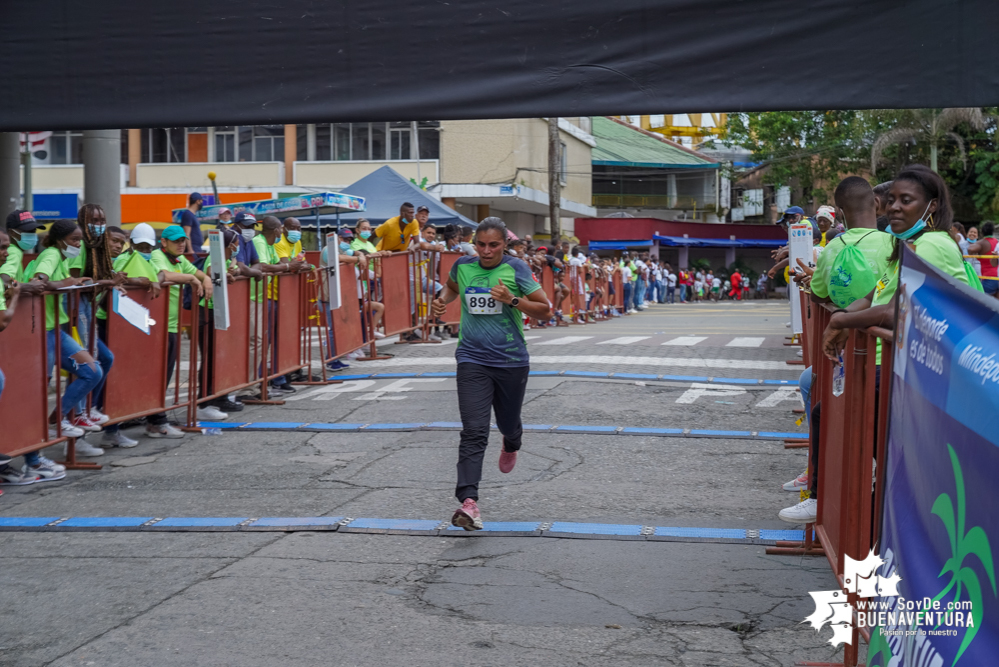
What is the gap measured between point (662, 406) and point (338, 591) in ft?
21.1

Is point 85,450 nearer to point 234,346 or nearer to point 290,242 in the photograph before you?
point 234,346

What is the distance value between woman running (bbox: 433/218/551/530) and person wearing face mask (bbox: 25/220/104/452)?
331 cm

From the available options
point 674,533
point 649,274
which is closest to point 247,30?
point 674,533

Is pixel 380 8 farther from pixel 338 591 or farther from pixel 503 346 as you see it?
pixel 503 346

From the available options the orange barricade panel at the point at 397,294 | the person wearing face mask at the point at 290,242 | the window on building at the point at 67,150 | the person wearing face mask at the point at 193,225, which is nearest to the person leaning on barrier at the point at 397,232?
the orange barricade panel at the point at 397,294

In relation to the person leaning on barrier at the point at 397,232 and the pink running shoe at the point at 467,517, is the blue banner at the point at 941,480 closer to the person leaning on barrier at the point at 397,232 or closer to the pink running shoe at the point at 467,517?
the pink running shoe at the point at 467,517

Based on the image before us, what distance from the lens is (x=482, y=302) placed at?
21.9 ft

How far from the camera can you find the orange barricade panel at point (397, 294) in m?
16.3

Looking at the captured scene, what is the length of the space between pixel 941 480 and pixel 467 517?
4027 millimetres

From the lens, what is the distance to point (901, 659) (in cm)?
281

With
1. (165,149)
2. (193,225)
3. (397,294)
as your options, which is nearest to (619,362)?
(397,294)

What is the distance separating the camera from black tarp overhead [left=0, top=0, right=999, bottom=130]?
11.0ft

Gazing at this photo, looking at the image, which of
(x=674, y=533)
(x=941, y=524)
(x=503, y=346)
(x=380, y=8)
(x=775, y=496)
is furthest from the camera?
(x=775, y=496)

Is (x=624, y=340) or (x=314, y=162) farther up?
(x=314, y=162)
